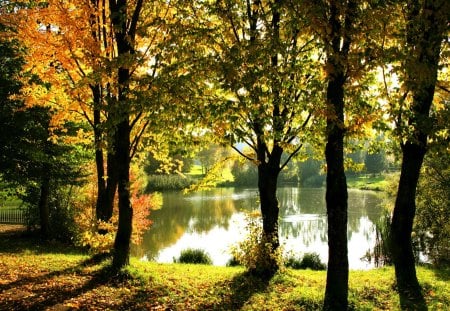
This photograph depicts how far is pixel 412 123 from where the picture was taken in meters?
7.30

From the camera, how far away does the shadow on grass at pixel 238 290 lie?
24.8ft

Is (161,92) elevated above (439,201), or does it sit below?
above

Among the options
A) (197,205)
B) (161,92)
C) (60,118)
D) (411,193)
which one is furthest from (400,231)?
(197,205)

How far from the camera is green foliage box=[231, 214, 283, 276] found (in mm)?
9578

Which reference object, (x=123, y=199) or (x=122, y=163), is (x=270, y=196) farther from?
(x=122, y=163)

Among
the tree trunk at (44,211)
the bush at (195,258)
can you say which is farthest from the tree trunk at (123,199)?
the tree trunk at (44,211)

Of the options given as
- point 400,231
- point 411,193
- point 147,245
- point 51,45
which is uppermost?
point 51,45

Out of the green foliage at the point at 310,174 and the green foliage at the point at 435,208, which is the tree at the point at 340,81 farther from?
the green foliage at the point at 310,174

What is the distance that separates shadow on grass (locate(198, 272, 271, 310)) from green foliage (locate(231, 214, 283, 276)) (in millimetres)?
248

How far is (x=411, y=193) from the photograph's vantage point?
28.4ft

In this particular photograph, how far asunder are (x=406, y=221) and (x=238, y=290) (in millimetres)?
4162

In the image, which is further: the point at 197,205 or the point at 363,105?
the point at 197,205

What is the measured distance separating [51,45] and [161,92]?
5.91 m

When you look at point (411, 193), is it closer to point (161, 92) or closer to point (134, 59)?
point (161, 92)
